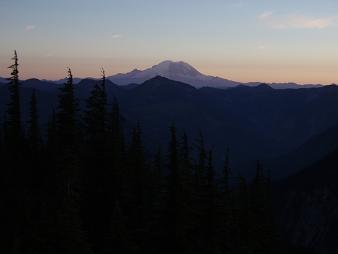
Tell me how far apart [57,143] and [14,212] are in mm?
8454

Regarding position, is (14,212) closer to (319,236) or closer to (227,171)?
(227,171)

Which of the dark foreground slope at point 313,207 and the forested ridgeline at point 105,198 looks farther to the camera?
the dark foreground slope at point 313,207

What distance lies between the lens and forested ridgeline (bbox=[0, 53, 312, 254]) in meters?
29.2

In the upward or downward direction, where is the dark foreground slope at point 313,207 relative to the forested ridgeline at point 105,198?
downward

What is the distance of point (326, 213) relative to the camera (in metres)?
136

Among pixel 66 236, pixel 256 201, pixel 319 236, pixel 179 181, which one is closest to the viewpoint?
pixel 66 236

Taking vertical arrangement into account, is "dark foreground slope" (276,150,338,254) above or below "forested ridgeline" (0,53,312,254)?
below

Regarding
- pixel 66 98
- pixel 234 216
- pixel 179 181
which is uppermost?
pixel 66 98

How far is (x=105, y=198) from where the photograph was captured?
3788 cm

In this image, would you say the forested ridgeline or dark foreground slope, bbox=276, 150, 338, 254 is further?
dark foreground slope, bbox=276, 150, 338, 254

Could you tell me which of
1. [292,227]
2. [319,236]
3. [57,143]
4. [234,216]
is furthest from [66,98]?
[292,227]

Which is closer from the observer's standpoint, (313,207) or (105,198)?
(105,198)

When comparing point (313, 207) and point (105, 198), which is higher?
point (105, 198)

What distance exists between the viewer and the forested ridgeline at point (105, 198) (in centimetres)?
2923
